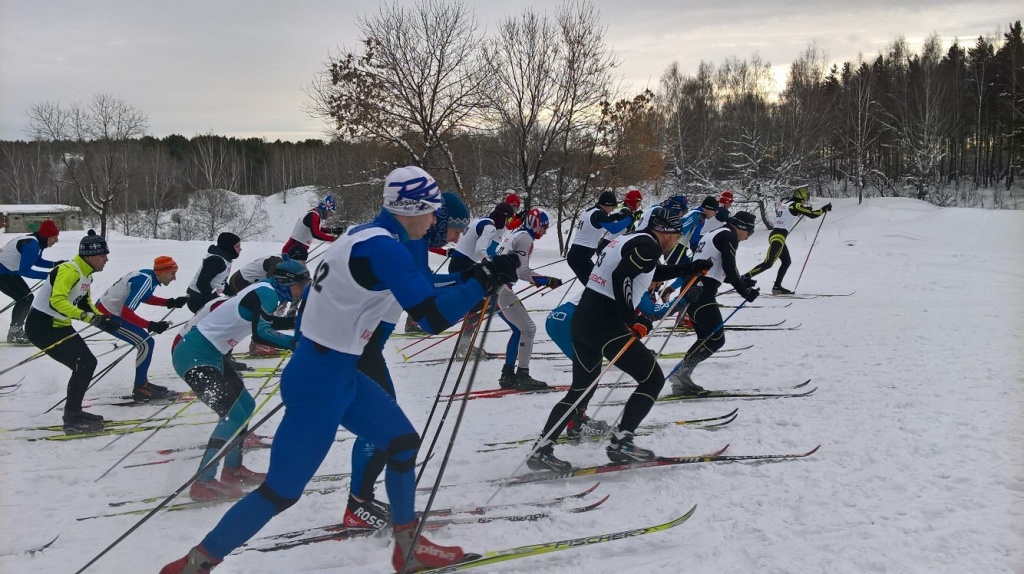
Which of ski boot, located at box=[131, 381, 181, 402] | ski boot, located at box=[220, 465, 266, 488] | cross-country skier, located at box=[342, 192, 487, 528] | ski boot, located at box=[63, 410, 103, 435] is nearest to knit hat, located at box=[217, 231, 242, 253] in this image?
ski boot, located at box=[131, 381, 181, 402]

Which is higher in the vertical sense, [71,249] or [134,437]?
[71,249]

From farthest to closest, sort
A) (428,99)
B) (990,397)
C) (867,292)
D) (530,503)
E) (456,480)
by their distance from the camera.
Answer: (428,99), (867,292), (990,397), (456,480), (530,503)

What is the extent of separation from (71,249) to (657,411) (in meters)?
15.7

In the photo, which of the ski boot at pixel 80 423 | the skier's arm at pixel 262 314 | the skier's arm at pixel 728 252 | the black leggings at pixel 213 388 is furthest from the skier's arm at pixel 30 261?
the skier's arm at pixel 728 252

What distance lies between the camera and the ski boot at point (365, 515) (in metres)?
3.27

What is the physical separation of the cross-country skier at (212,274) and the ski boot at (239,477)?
3119 millimetres

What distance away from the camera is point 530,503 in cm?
362

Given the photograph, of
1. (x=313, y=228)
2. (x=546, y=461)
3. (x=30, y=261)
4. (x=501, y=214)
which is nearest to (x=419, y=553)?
(x=546, y=461)

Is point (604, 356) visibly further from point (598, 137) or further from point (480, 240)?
point (598, 137)

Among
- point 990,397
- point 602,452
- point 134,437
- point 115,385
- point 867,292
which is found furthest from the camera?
point 867,292

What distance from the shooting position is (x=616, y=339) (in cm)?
409

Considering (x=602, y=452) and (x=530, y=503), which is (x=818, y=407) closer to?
(x=602, y=452)

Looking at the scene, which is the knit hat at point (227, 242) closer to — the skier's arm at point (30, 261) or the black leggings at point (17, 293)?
the skier's arm at point (30, 261)

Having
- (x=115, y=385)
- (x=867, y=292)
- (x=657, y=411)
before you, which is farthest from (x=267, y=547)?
(x=867, y=292)
